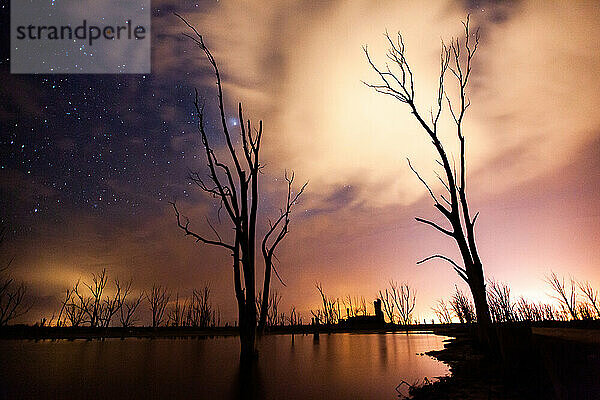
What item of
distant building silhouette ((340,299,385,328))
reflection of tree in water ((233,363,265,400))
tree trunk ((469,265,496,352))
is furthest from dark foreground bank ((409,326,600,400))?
distant building silhouette ((340,299,385,328))

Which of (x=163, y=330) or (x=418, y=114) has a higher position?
(x=418, y=114)

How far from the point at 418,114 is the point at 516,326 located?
592cm

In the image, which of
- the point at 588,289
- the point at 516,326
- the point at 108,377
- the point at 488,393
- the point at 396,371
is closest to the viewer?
the point at 488,393

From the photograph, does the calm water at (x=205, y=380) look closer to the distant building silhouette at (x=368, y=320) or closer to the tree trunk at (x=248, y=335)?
the tree trunk at (x=248, y=335)

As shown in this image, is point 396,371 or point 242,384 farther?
point 396,371

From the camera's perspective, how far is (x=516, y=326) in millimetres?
5707

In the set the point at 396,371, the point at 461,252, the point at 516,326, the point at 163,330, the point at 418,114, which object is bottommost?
the point at 163,330

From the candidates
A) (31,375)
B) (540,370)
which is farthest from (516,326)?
(31,375)

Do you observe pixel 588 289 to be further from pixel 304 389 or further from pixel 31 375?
pixel 31 375

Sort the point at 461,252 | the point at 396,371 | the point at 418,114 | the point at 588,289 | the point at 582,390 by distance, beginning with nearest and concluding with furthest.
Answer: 1. the point at 582,390
2. the point at 396,371
3. the point at 461,252
4. the point at 418,114
5. the point at 588,289

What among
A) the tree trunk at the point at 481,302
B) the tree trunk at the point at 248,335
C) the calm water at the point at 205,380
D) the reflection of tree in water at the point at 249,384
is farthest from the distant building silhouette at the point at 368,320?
the reflection of tree in water at the point at 249,384

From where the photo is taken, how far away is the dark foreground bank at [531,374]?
393 cm

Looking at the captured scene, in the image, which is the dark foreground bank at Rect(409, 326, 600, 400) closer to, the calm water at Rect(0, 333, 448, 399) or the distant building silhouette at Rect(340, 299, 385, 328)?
the calm water at Rect(0, 333, 448, 399)

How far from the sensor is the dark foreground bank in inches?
155
